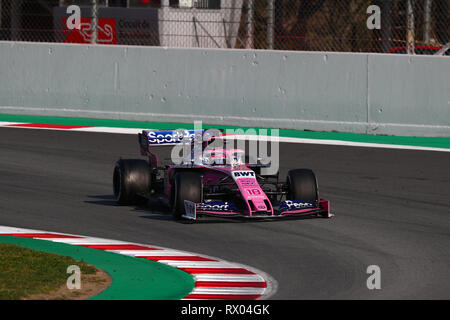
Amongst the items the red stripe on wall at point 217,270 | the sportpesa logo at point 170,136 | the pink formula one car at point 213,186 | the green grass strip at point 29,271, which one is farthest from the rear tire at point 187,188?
the red stripe on wall at point 217,270

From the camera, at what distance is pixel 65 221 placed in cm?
1141

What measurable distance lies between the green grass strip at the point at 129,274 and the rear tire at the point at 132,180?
6.55 ft

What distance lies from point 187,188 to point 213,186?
598 millimetres

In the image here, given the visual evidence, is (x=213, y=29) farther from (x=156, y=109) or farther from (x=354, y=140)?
(x=354, y=140)

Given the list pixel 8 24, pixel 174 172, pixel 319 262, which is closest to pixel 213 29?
pixel 8 24

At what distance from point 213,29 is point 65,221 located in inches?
624

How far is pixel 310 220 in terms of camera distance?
11.5 meters

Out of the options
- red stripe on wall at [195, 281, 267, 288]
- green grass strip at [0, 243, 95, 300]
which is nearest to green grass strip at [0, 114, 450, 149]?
green grass strip at [0, 243, 95, 300]

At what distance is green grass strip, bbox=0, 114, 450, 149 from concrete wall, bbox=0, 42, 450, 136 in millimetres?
118

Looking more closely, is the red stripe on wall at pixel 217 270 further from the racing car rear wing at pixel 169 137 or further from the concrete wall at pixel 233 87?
the concrete wall at pixel 233 87

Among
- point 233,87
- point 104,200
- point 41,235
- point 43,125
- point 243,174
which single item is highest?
point 233,87

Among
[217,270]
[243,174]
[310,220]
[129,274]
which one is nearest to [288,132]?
[310,220]

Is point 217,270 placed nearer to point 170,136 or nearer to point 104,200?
point 170,136
